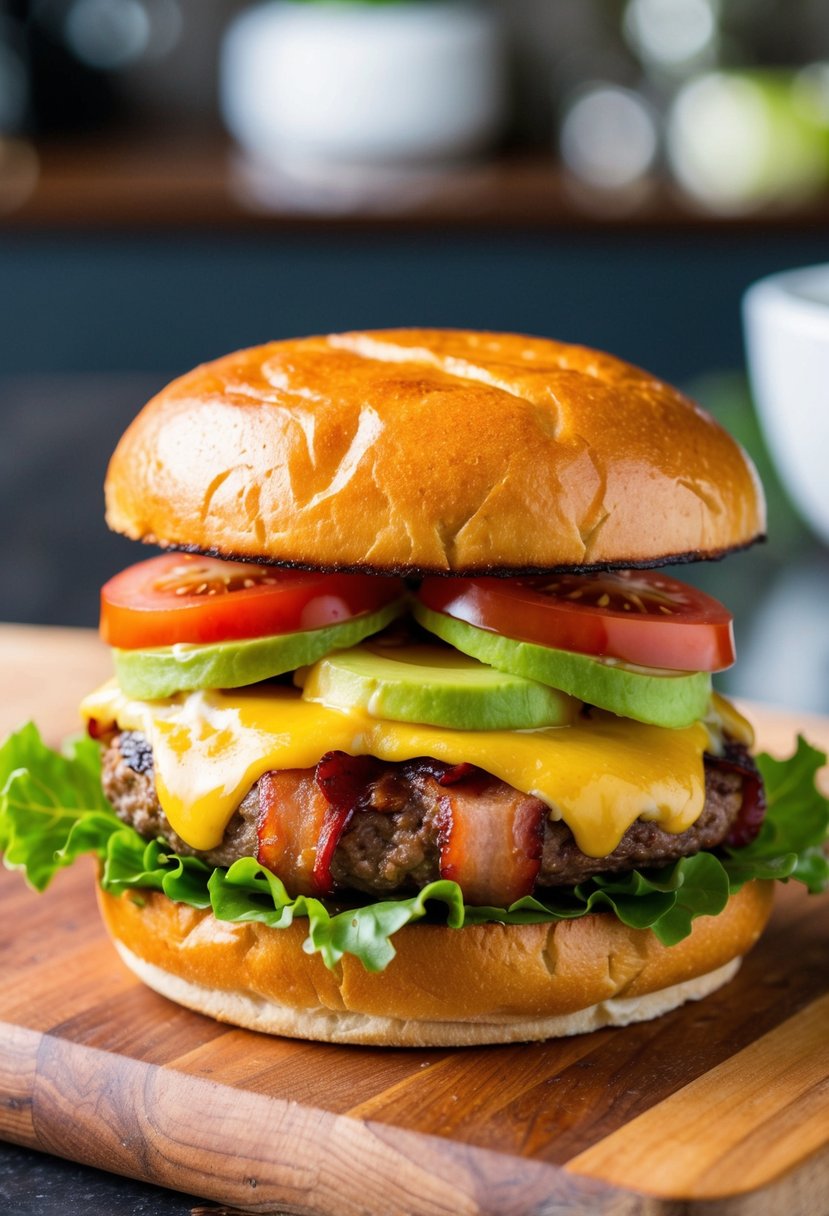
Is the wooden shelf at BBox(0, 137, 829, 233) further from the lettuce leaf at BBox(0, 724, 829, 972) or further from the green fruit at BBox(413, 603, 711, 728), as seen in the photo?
the green fruit at BBox(413, 603, 711, 728)

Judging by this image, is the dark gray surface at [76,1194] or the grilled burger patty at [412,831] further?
the grilled burger patty at [412,831]

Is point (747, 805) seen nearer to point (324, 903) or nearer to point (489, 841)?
point (489, 841)

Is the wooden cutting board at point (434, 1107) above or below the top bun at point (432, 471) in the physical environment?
below

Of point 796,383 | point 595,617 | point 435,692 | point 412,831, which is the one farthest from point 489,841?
point 796,383

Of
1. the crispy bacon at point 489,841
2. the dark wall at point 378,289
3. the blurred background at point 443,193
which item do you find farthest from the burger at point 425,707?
the dark wall at point 378,289

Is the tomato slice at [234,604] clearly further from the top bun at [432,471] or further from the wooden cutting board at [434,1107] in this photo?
the wooden cutting board at [434,1107]

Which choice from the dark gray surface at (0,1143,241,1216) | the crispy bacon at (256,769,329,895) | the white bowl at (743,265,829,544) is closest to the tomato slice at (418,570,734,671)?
the crispy bacon at (256,769,329,895)
